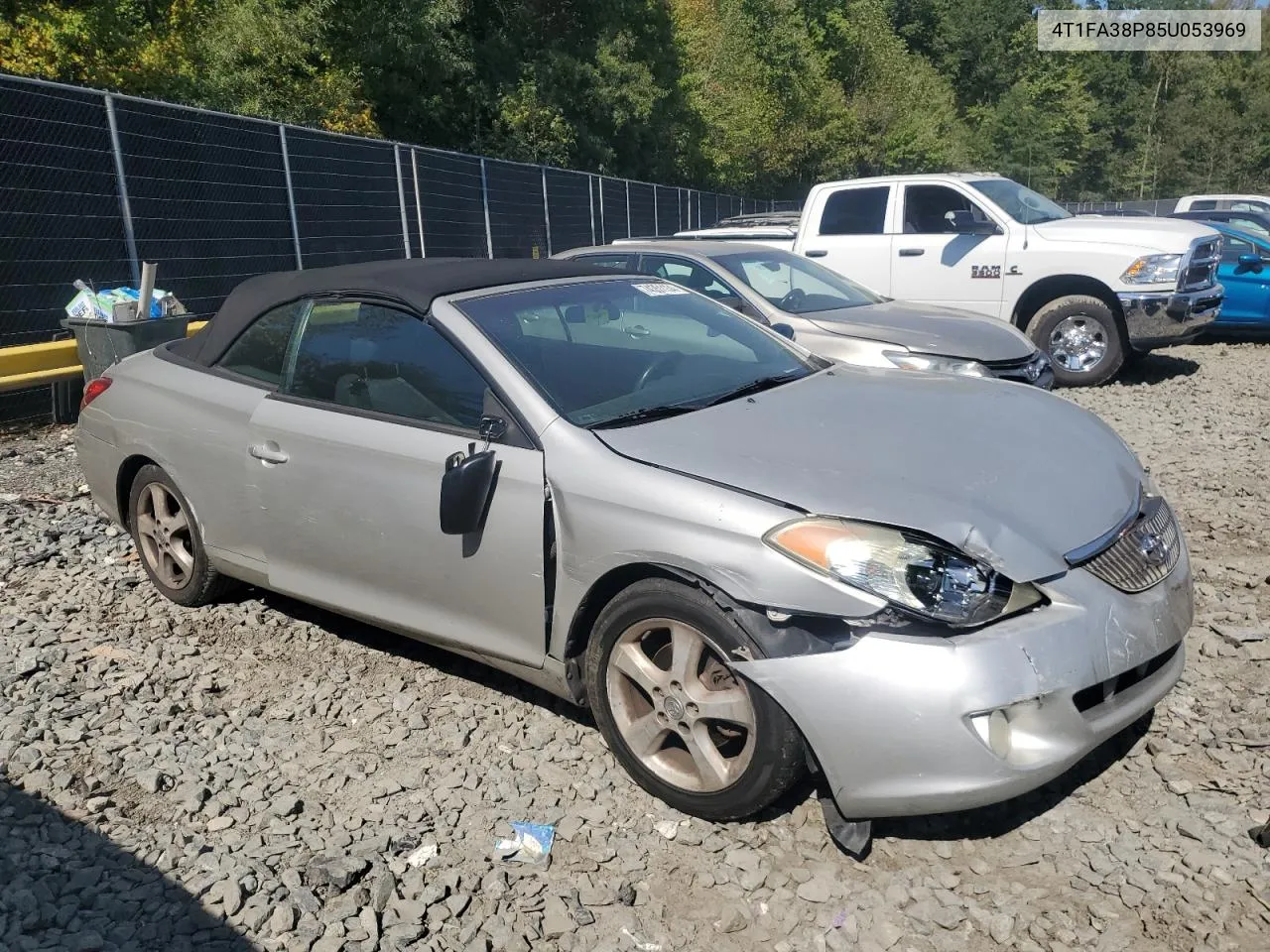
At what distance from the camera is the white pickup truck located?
886 centimetres

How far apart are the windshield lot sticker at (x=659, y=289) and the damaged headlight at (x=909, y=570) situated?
1864 mm

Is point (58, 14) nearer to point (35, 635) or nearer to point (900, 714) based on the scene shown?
point (35, 635)

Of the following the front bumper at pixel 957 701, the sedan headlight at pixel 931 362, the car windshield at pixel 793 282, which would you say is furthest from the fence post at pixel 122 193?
the front bumper at pixel 957 701

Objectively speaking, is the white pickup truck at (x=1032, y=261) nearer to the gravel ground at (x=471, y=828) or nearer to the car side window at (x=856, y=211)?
the car side window at (x=856, y=211)

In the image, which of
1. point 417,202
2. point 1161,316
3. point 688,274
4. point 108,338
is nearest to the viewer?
point 108,338

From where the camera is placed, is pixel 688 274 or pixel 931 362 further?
pixel 688 274

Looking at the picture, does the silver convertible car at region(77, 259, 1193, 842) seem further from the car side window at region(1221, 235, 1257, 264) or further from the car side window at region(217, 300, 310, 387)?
the car side window at region(1221, 235, 1257, 264)

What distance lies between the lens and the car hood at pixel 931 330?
6711 millimetres

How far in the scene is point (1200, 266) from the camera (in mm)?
9125

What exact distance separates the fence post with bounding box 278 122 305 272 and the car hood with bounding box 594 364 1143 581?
28.5 feet

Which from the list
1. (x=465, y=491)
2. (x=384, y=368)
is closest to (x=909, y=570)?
(x=465, y=491)

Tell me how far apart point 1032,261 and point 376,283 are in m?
7.30

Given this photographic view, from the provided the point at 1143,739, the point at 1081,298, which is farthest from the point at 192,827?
the point at 1081,298

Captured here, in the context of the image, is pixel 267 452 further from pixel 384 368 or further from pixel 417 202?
pixel 417 202
